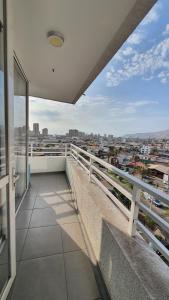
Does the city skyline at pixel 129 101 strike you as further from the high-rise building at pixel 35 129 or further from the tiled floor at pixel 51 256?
the tiled floor at pixel 51 256

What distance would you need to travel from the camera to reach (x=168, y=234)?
0.76 metres

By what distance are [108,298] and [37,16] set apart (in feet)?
8.69

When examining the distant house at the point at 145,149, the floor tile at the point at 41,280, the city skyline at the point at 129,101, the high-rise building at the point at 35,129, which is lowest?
the floor tile at the point at 41,280

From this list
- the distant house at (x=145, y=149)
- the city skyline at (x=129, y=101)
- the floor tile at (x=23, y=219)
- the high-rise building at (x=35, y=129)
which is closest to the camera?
the floor tile at (x=23, y=219)

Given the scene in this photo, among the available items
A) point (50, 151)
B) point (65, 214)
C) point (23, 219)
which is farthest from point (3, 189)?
point (50, 151)

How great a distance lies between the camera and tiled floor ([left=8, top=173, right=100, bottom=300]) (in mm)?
1254

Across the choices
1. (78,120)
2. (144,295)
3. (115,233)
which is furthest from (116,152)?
(78,120)

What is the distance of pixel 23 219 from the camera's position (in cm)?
229

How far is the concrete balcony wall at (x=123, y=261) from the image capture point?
0.78m

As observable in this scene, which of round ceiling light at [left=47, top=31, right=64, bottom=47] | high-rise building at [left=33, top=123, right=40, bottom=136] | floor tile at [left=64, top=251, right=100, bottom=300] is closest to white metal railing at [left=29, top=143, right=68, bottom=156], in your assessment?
high-rise building at [left=33, top=123, right=40, bottom=136]

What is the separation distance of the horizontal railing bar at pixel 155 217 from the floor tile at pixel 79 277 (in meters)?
0.97

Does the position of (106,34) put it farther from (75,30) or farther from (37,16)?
(37,16)

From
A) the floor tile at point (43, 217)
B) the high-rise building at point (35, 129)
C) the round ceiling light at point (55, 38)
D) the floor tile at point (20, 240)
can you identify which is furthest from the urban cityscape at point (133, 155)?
the round ceiling light at point (55, 38)

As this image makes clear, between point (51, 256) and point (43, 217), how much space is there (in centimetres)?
81
